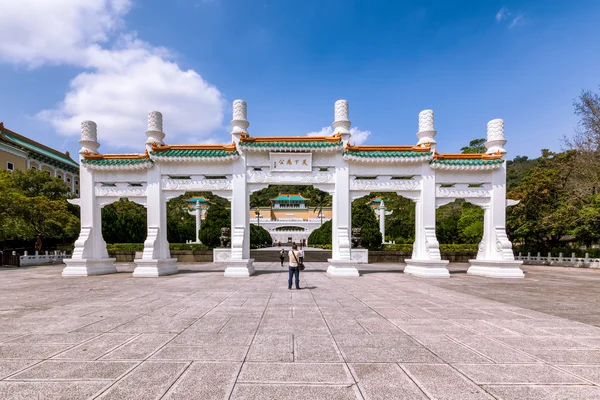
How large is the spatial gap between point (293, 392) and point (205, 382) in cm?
101

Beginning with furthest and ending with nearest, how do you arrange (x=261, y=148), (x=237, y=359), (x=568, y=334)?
(x=261, y=148) < (x=568, y=334) < (x=237, y=359)

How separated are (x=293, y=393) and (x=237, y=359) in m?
1.12

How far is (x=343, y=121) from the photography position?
1242 cm

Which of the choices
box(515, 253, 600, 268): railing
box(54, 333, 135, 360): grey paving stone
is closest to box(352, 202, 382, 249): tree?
box(515, 253, 600, 268): railing

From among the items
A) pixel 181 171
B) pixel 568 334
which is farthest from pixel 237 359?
pixel 181 171

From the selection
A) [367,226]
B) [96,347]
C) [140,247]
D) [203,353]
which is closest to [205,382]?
[203,353]

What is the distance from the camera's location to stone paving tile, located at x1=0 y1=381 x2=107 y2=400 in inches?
117

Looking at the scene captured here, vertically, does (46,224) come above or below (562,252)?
above

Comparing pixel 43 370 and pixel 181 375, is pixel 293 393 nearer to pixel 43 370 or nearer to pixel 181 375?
pixel 181 375

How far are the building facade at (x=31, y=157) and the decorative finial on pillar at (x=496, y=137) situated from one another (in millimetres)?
36339

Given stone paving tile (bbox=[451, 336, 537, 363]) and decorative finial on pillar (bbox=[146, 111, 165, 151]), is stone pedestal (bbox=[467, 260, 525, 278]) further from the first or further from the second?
decorative finial on pillar (bbox=[146, 111, 165, 151])

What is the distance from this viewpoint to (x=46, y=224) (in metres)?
20.9

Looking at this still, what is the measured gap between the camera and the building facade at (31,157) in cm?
3212

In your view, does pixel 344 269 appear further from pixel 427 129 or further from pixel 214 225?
pixel 214 225
